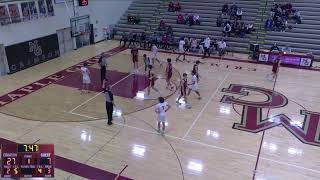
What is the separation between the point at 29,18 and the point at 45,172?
1462cm

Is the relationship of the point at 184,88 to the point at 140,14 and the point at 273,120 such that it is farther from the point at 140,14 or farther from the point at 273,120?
the point at 140,14

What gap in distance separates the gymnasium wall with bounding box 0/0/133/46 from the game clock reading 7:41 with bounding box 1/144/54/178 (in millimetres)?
12672

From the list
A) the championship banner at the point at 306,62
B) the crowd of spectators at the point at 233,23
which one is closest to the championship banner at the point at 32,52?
the crowd of spectators at the point at 233,23

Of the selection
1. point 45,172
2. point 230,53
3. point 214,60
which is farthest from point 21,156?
point 230,53

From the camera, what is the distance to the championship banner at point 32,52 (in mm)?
19156

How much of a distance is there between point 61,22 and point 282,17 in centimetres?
1596

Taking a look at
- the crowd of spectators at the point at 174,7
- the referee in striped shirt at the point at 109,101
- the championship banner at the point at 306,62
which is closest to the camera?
the referee in striped shirt at the point at 109,101

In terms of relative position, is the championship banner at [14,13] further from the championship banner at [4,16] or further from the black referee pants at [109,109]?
the black referee pants at [109,109]

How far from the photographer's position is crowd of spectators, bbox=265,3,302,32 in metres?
24.0

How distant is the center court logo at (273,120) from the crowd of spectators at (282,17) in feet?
30.8

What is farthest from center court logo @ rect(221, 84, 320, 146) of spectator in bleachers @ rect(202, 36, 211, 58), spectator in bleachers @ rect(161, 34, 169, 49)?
spectator in bleachers @ rect(161, 34, 169, 49)

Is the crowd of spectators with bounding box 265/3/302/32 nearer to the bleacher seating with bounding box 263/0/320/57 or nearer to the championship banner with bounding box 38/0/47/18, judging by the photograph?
the bleacher seating with bounding box 263/0/320/57

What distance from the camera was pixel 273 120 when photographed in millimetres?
13508

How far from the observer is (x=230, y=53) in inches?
931
